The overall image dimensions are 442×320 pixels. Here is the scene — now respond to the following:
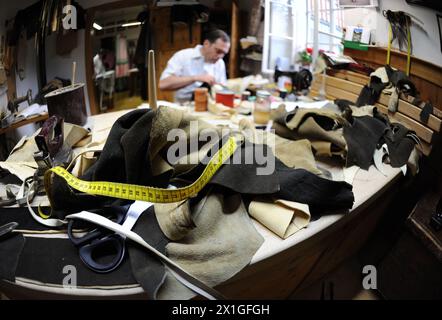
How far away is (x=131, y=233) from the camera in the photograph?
498 millimetres

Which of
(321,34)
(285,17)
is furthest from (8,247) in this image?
(321,34)

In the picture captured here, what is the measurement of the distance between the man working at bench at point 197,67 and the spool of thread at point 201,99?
0.02 meters

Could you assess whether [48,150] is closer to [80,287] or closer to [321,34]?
[80,287]

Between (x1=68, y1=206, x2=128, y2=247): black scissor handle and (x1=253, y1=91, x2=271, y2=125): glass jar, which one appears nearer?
(x1=68, y1=206, x2=128, y2=247): black scissor handle

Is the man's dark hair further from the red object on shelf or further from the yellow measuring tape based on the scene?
the yellow measuring tape

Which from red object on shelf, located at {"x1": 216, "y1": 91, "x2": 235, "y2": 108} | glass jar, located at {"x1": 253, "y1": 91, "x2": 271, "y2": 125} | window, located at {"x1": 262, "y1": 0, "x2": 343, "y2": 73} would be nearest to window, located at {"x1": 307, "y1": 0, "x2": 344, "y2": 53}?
window, located at {"x1": 262, "y1": 0, "x2": 343, "y2": 73}

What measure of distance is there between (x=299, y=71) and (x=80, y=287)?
3.80ft

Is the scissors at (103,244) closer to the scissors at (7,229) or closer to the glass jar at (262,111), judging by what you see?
the scissors at (7,229)

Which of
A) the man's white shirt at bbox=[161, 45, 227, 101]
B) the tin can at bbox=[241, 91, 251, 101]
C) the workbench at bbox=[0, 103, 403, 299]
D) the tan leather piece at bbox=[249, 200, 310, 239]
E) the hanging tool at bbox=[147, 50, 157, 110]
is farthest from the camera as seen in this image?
the tin can at bbox=[241, 91, 251, 101]

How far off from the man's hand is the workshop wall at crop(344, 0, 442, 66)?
1.59ft

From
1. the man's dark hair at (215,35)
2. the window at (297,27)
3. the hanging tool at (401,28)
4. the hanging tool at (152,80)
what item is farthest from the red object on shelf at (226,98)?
the hanging tool at (401,28)

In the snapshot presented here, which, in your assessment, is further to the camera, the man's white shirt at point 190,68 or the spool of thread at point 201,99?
the spool of thread at point 201,99

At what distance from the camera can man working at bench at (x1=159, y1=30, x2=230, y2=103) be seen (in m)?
0.87

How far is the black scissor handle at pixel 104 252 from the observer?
0.47m
